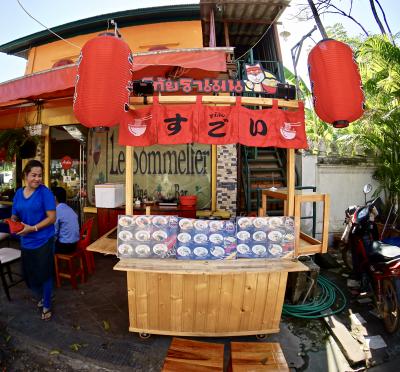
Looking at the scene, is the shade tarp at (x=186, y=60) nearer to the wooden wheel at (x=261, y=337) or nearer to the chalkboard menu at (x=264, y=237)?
the chalkboard menu at (x=264, y=237)

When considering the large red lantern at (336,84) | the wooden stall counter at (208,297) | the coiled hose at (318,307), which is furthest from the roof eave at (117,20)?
the coiled hose at (318,307)

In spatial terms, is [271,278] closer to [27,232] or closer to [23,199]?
[27,232]

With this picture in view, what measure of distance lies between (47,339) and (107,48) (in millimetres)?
3790

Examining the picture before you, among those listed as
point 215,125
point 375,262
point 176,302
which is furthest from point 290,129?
point 176,302

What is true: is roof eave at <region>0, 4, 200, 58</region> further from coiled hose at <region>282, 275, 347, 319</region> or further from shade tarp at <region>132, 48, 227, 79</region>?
coiled hose at <region>282, 275, 347, 319</region>

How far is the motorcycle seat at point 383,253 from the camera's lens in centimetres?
422

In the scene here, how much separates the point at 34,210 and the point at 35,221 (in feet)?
0.53

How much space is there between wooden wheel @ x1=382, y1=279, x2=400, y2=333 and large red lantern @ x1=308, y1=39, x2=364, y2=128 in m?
2.50

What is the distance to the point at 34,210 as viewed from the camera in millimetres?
4000

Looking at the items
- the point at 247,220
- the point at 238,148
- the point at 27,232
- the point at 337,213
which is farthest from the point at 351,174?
the point at 27,232

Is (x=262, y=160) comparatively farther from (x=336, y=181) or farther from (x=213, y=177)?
(x=336, y=181)

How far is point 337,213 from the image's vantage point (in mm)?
8102

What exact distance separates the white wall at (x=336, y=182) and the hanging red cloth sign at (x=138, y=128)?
5.35m

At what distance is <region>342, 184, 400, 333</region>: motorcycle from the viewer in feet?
13.2
